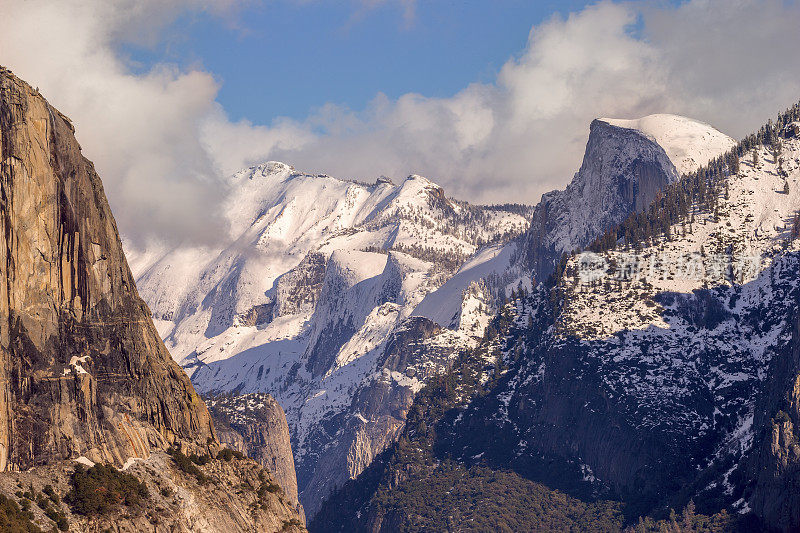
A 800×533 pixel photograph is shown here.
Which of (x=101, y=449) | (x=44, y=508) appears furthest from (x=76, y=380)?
(x=44, y=508)

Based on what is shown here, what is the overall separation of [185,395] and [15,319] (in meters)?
32.6

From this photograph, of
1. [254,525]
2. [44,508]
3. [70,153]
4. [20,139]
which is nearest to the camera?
[44,508]

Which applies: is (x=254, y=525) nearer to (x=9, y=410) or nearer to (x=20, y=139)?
(x=9, y=410)

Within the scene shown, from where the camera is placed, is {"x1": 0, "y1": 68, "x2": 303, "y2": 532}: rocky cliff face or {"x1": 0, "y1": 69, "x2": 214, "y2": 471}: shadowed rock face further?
{"x1": 0, "y1": 69, "x2": 214, "y2": 471}: shadowed rock face

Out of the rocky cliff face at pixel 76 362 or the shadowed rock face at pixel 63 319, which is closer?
the rocky cliff face at pixel 76 362

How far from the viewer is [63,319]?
6270 inches

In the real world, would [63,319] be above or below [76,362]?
above

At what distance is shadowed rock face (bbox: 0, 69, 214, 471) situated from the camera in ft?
497

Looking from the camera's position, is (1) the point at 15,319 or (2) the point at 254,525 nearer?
(1) the point at 15,319

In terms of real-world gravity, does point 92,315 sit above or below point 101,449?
above

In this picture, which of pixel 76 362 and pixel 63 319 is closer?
pixel 63 319

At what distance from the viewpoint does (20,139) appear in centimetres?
15462

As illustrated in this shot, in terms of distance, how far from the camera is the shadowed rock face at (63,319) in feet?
497

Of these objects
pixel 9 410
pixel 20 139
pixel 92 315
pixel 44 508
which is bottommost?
pixel 44 508
